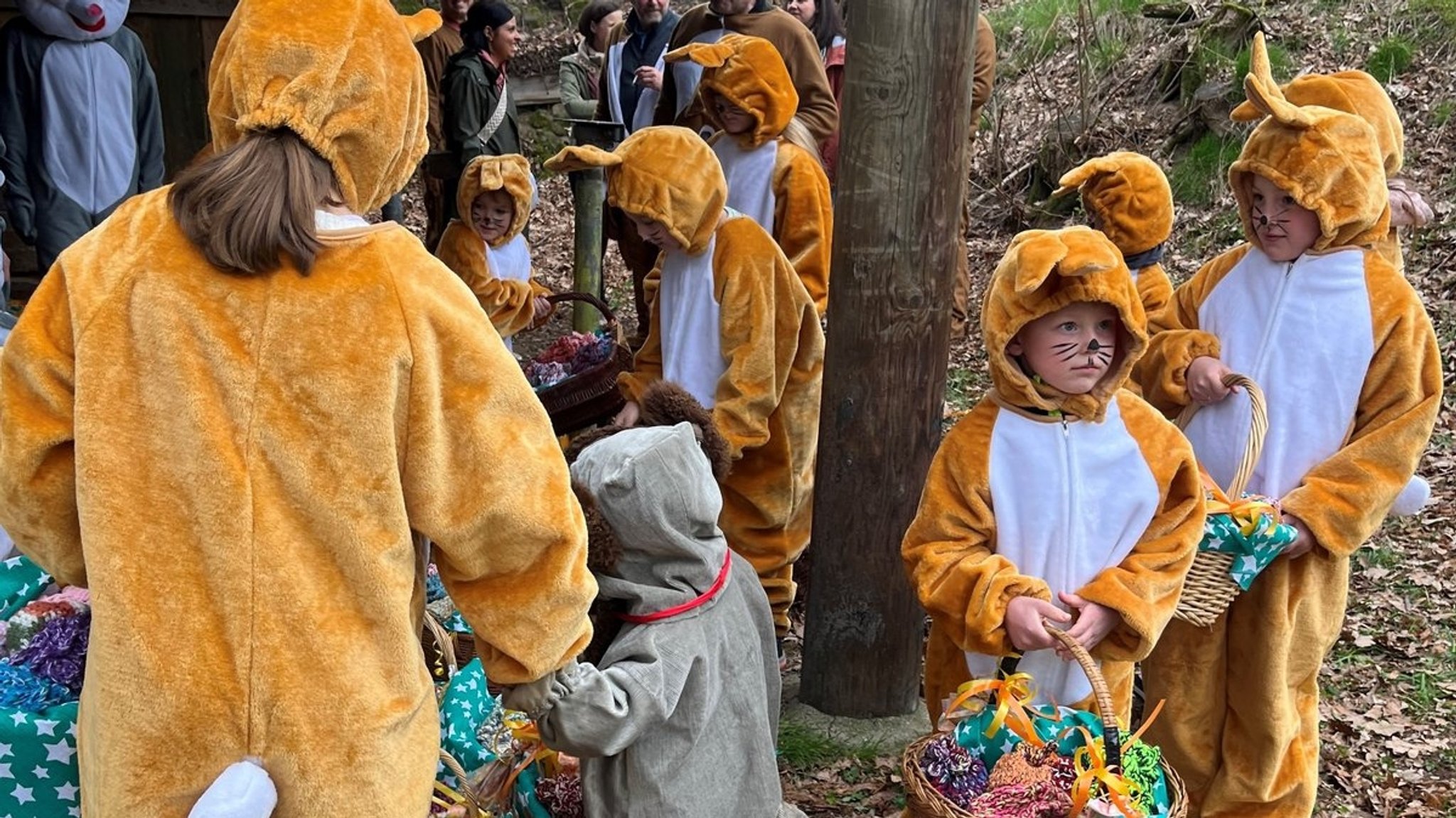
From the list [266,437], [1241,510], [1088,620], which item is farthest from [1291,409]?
[266,437]

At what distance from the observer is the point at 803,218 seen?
5727 millimetres

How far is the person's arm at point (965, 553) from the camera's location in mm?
3094

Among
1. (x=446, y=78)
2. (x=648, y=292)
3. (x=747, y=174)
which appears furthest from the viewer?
(x=446, y=78)

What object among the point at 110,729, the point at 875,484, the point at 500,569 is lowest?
the point at 875,484

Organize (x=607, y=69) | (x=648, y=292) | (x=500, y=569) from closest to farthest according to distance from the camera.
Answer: (x=500, y=569), (x=648, y=292), (x=607, y=69)

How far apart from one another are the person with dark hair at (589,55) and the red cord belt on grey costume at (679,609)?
7.89 metres

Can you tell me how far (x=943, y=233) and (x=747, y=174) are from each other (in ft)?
5.77

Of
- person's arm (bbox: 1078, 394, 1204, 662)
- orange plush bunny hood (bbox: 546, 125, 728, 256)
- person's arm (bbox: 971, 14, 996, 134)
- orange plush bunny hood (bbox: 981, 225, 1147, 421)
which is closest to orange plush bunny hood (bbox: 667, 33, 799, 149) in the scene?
orange plush bunny hood (bbox: 546, 125, 728, 256)

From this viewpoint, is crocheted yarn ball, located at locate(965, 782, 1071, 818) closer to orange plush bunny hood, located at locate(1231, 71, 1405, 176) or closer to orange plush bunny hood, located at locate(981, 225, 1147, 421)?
orange plush bunny hood, located at locate(981, 225, 1147, 421)

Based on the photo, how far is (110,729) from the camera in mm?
2254

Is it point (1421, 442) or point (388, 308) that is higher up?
point (388, 308)

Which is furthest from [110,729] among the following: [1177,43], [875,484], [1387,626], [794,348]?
[1177,43]

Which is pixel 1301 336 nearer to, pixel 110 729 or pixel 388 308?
pixel 388 308

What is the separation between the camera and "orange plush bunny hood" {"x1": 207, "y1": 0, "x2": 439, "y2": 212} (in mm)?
2168
